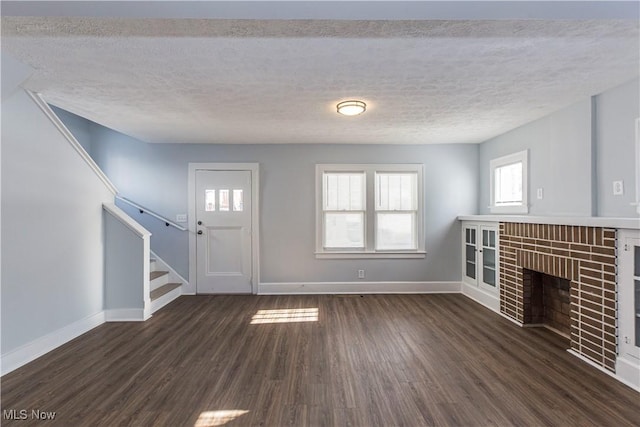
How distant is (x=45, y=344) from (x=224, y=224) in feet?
8.28

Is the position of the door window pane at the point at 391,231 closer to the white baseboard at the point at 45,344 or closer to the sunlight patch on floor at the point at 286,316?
the sunlight patch on floor at the point at 286,316

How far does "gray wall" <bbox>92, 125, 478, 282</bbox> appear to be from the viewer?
4.88 metres

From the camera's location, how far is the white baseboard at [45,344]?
8.25ft

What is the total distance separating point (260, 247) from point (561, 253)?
385 cm

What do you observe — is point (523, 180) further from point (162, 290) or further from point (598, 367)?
point (162, 290)

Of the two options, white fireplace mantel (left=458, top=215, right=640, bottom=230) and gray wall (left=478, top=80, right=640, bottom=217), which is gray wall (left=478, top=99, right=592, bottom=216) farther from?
white fireplace mantel (left=458, top=215, right=640, bottom=230)

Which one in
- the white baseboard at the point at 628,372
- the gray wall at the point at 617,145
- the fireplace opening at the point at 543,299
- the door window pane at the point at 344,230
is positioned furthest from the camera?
the door window pane at the point at 344,230

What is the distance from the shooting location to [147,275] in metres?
3.78

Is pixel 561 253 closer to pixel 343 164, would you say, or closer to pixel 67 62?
pixel 343 164

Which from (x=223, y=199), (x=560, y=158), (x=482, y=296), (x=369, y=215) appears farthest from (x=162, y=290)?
(x=560, y=158)

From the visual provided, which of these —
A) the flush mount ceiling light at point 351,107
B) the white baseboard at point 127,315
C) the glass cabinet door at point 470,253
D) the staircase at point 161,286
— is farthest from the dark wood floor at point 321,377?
the flush mount ceiling light at point 351,107

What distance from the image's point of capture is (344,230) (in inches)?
197

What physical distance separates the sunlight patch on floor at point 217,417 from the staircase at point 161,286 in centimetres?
247

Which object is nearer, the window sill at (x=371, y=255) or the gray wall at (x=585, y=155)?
the gray wall at (x=585, y=155)
